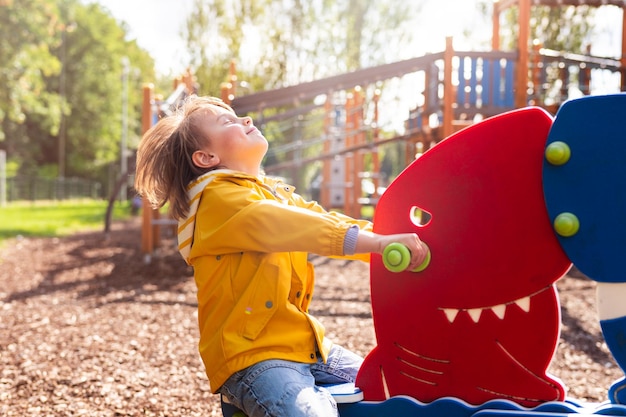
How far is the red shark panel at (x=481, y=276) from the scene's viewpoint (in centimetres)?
153

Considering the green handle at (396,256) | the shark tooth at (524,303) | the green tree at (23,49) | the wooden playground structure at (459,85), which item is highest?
the green tree at (23,49)

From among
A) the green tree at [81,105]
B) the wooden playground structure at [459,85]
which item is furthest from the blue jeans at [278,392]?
the green tree at [81,105]

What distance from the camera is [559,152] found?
1.47 meters

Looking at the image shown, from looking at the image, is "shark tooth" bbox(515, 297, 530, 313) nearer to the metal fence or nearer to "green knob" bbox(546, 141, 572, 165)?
"green knob" bbox(546, 141, 572, 165)

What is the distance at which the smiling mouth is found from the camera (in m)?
1.54

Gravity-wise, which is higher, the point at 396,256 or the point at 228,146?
the point at 228,146

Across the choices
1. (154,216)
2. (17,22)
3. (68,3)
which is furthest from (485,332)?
(68,3)

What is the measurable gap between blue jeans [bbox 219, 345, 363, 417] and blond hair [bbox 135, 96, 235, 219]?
0.51 m

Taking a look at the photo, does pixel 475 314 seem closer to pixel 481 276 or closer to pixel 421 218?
pixel 481 276

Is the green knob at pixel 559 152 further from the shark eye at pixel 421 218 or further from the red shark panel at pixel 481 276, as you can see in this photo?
the shark eye at pixel 421 218

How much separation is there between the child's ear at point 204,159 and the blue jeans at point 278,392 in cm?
59

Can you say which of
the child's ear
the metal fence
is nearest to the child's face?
the child's ear

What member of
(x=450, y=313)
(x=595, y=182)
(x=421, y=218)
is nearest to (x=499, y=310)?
(x=450, y=313)

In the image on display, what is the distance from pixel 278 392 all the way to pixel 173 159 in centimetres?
74
